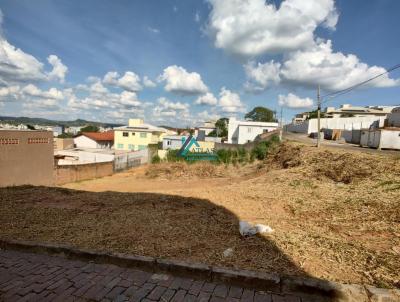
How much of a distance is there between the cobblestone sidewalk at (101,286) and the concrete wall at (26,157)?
11.7 meters

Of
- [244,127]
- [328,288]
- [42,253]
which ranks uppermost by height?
[244,127]

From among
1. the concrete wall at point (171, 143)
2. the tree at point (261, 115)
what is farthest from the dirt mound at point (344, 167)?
the tree at point (261, 115)

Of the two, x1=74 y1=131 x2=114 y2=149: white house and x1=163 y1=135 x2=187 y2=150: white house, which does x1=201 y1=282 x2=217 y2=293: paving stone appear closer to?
x1=163 y1=135 x2=187 y2=150: white house

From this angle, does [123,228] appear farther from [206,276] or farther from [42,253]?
[206,276]

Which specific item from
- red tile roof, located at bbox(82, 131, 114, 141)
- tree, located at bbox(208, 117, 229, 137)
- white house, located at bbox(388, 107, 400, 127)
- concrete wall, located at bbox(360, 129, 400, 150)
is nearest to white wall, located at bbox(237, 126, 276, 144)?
white house, located at bbox(388, 107, 400, 127)

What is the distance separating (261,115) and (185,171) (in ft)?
174

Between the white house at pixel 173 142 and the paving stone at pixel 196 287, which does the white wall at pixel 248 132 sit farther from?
the paving stone at pixel 196 287

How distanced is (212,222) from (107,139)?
146ft

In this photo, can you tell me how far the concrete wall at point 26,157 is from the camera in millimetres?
12367

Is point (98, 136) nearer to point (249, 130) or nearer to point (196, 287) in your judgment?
point (249, 130)

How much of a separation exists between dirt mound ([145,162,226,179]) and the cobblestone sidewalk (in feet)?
44.7

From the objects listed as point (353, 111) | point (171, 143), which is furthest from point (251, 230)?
point (353, 111)

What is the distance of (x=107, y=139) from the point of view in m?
45.2

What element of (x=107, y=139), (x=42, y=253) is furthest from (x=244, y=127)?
(x=42, y=253)
